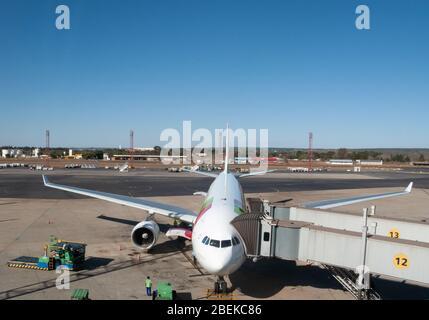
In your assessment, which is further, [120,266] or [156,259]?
[156,259]

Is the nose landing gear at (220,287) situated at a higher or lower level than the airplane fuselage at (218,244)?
lower

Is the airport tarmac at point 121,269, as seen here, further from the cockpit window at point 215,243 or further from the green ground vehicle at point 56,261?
the cockpit window at point 215,243

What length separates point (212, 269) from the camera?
52.4 feet

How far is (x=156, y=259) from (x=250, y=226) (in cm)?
914

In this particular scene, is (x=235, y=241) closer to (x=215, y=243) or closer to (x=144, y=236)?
(x=215, y=243)

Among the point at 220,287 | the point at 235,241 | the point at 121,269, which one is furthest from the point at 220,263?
the point at 121,269

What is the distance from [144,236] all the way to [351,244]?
14.1 metres

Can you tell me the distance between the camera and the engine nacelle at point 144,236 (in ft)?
82.7

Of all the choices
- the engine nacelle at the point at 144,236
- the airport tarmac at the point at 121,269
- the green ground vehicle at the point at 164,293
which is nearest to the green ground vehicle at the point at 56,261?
the airport tarmac at the point at 121,269

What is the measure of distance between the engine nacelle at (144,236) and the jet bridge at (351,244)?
9562 mm
